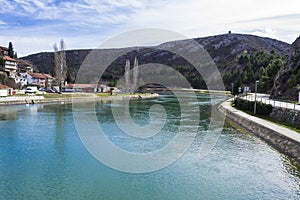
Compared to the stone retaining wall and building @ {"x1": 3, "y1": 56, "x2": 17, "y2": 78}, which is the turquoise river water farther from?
building @ {"x1": 3, "y1": 56, "x2": 17, "y2": 78}

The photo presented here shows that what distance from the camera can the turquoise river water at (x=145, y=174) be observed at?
1086 cm

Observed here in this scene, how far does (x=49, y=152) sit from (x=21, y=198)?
619 cm

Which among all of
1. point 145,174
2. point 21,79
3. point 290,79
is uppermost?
point 21,79

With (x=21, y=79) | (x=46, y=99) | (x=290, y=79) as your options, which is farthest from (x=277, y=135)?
(x=21, y=79)

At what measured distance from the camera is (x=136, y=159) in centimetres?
1520

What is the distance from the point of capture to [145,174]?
1302 centimetres

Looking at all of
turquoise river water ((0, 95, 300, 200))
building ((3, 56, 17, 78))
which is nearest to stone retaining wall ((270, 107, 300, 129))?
turquoise river water ((0, 95, 300, 200))

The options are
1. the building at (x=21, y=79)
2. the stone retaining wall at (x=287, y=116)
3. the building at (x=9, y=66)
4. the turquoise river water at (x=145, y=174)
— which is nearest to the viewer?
the turquoise river water at (x=145, y=174)

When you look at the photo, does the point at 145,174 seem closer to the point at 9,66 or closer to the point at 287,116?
the point at 287,116

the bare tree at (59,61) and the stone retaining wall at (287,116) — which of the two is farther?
the bare tree at (59,61)

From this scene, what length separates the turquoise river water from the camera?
35.6 ft

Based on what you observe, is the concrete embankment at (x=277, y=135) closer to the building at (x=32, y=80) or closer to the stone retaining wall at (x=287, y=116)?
the stone retaining wall at (x=287, y=116)

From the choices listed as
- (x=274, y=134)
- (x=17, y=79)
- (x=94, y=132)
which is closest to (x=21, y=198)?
(x=94, y=132)

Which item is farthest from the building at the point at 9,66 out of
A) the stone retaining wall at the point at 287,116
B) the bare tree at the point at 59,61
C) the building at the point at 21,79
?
the stone retaining wall at the point at 287,116
